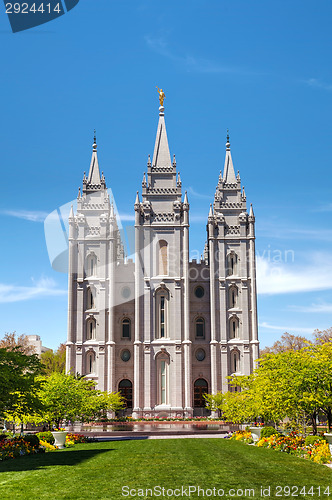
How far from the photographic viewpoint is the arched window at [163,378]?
215ft

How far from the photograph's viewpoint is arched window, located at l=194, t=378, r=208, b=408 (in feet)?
221

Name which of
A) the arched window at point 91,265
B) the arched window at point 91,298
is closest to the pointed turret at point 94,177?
the arched window at point 91,265

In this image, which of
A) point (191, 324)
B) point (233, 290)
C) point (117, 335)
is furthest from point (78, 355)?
point (233, 290)

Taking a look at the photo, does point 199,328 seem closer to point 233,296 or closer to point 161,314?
point 161,314

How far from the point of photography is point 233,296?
69500 millimetres

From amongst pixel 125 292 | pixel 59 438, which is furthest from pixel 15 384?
pixel 125 292

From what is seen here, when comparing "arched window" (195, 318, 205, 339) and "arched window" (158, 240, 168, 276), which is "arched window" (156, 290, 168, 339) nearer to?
"arched window" (158, 240, 168, 276)

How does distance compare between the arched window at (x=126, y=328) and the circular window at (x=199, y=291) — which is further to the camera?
the circular window at (x=199, y=291)

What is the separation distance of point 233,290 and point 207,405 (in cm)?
1404

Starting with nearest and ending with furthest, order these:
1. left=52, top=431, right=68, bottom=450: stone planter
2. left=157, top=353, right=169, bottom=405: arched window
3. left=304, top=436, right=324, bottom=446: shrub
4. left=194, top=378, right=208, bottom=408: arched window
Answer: left=304, top=436, right=324, bottom=446: shrub < left=52, top=431, right=68, bottom=450: stone planter < left=157, top=353, right=169, bottom=405: arched window < left=194, top=378, right=208, bottom=408: arched window

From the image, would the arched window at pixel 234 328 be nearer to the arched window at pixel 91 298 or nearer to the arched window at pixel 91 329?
the arched window at pixel 91 329

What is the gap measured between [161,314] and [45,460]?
44336 mm

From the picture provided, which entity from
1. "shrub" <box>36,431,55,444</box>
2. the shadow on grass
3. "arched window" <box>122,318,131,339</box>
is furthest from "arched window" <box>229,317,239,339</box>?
the shadow on grass

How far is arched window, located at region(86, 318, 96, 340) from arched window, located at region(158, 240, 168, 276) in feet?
32.7
